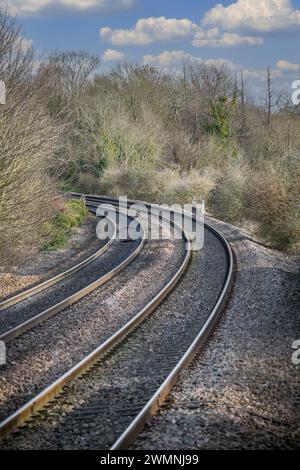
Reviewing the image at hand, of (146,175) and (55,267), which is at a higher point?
(146,175)

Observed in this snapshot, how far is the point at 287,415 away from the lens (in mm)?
7371

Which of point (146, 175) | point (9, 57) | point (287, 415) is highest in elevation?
point (9, 57)

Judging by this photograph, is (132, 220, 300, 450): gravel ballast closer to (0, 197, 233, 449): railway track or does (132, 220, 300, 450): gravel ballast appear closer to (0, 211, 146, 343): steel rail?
(0, 197, 233, 449): railway track

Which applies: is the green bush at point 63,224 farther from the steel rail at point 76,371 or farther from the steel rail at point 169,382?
the steel rail at point 169,382

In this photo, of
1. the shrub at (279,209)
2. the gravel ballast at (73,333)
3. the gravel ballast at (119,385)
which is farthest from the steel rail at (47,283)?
the shrub at (279,209)

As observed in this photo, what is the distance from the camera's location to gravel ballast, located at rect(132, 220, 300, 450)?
673cm

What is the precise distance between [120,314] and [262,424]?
577 cm

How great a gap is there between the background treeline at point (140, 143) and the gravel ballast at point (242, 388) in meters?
6.95

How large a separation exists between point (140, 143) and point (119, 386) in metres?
37.8

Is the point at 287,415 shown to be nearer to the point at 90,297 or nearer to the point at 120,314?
the point at 120,314

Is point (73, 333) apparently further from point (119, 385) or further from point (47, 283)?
point (47, 283)

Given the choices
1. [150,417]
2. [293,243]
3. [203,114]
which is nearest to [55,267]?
[293,243]

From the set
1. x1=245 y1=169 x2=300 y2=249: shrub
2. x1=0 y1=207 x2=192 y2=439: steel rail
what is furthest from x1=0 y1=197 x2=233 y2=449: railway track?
x1=245 y1=169 x2=300 y2=249: shrub

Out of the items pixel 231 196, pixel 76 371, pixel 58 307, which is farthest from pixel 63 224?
pixel 76 371
